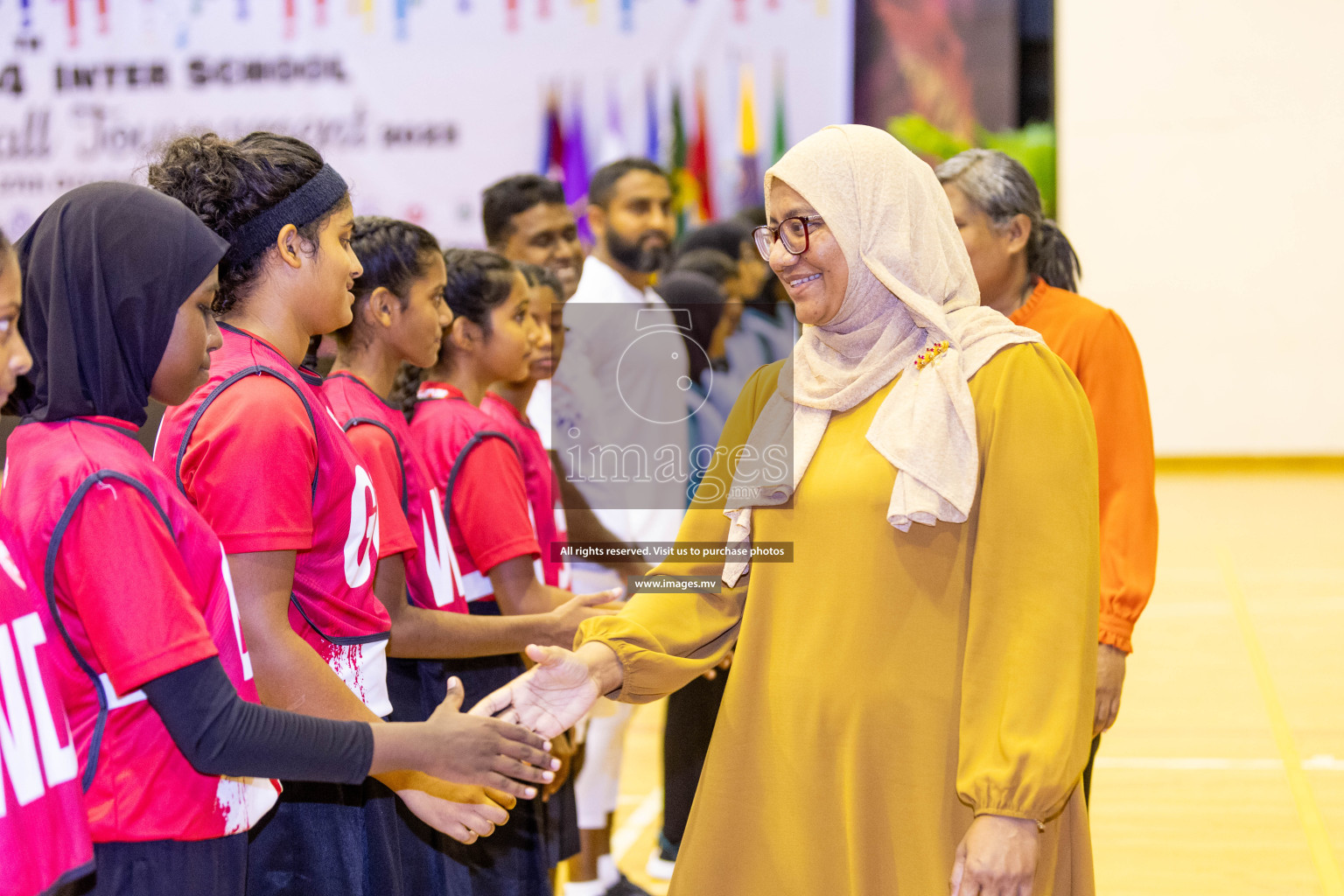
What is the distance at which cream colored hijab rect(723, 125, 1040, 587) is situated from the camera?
1588 mm

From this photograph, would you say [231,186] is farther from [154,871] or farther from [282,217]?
[154,871]

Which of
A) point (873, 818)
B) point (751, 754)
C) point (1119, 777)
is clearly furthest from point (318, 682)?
point (1119, 777)

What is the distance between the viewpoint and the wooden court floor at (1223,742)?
3594mm

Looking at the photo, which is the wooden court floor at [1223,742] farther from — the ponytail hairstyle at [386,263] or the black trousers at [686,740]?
the ponytail hairstyle at [386,263]

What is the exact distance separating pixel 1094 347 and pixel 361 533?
1.52 meters

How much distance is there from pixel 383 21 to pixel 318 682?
372 inches

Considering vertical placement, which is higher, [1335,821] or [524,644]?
[524,644]

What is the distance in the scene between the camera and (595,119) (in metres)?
10.0

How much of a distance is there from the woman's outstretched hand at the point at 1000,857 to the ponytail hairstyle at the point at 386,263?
5.00ft

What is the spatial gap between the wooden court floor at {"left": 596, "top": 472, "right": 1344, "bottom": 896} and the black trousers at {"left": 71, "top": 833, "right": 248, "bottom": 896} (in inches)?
85.3

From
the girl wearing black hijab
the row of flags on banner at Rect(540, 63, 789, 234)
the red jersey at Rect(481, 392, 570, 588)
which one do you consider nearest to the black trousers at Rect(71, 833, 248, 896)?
the girl wearing black hijab

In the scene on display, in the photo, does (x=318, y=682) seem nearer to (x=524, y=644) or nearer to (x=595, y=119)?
(x=524, y=644)

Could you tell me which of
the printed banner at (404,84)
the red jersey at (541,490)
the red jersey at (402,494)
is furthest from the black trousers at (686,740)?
the printed banner at (404,84)

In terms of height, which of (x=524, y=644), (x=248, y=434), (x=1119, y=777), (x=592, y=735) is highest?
(x=248, y=434)
